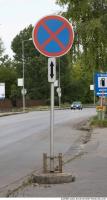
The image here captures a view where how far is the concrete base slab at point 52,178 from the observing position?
11711 millimetres

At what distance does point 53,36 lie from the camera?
1215cm

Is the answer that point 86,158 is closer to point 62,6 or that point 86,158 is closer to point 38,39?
point 38,39

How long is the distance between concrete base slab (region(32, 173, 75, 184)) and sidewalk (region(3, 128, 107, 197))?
15 cm

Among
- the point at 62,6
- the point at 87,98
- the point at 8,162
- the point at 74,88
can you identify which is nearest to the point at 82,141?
the point at 8,162

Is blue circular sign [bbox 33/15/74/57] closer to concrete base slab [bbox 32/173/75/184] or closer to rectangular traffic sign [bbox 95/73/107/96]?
concrete base slab [bbox 32/173/75/184]

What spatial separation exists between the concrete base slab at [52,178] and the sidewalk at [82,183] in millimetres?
153

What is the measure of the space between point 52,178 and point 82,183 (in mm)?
601

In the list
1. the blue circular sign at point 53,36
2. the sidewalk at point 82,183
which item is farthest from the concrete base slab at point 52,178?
the blue circular sign at point 53,36

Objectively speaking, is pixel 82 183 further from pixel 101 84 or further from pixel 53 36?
pixel 101 84

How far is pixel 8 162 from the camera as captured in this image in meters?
16.7

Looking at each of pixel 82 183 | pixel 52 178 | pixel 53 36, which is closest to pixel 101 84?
pixel 53 36

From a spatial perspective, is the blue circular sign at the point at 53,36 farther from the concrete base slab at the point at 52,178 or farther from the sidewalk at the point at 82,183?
the sidewalk at the point at 82,183

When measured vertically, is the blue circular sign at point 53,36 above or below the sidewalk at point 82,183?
above

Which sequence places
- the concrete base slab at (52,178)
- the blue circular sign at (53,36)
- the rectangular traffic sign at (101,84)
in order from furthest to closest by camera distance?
the rectangular traffic sign at (101,84) < the blue circular sign at (53,36) < the concrete base slab at (52,178)
